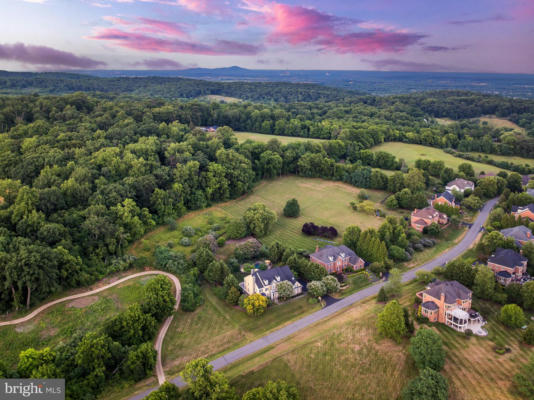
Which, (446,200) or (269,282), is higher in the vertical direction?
(446,200)

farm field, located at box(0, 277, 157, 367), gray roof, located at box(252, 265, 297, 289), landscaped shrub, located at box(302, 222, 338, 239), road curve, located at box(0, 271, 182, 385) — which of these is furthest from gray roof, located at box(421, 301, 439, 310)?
farm field, located at box(0, 277, 157, 367)

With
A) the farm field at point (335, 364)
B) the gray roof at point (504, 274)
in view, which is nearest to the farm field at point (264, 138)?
the gray roof at point (504, 274)

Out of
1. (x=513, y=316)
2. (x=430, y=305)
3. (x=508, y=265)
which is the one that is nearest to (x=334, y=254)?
(x=430, y=305)

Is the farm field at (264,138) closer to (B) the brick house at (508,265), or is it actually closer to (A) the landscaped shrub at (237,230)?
(A) the landscaped shrub at (237,230)

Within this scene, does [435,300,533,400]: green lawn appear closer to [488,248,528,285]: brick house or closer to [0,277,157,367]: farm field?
[488,248,528,285]: brick house

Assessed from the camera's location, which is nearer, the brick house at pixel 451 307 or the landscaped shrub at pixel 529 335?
the landscaped shrub at pixel 529 335

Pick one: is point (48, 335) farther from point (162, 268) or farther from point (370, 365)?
point (370, 365)

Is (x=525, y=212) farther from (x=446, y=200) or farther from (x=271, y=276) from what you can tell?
(x=271, y=276)
